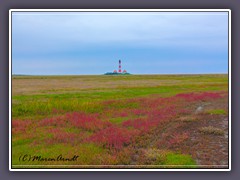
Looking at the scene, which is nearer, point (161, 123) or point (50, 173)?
point (50, 173)

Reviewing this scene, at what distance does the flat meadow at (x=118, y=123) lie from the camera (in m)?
10.9

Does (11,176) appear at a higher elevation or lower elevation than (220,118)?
lower

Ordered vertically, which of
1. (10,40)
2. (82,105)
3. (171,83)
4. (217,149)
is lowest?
(217,149)

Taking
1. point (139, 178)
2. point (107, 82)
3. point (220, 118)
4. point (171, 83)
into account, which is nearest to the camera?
point (139, 178)

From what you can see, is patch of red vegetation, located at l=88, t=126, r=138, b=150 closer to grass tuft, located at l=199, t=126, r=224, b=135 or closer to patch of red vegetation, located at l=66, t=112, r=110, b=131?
patch of red vegetation, located at l=66, t=112, r=110, b=131

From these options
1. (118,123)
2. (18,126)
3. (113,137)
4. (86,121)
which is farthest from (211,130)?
(18,126)

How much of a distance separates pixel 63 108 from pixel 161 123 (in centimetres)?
424

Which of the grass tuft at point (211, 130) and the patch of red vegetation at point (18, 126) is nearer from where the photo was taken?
the patch of red vegetation at point (18, 126)

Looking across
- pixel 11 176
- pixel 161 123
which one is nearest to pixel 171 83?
pixel 161 123

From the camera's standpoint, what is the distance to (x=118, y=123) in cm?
1248

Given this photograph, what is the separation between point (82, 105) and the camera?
1245 centimetres

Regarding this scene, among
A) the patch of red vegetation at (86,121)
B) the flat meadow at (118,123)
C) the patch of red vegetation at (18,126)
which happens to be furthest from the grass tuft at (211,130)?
the patch of red vegetation at (18,126)

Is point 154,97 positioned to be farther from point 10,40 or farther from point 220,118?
point 10,40

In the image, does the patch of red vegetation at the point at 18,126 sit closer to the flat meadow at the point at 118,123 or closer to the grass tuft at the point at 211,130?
the flat meadow at the point at 118,123
